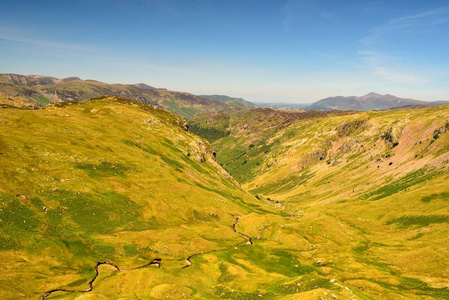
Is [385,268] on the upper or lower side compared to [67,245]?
lower

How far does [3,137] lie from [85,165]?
99.6 ft

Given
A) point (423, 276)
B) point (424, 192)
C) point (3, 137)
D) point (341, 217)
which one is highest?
point (3, 137)

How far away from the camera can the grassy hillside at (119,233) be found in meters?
61.5

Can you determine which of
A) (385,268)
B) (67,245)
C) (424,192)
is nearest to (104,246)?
(67,245)

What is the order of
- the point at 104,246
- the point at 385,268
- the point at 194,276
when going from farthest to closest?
1. the point at 385,268
2. the point at 104,246
3. the point at 194,276

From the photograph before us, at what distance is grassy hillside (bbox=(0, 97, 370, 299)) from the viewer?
6153cm

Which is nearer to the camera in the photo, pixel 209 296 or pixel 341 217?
pixel 209 296

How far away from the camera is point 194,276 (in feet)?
240

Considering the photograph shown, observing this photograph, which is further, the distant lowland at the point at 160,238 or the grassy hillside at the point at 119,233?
the distant lowland at the point at 160,238

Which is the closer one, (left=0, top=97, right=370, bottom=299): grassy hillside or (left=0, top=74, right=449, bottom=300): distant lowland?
(left=0, top=97, right=370, bottom=299): grassy hillside

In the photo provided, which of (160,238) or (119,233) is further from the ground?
(119,233)

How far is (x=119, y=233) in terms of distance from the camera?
88.6m

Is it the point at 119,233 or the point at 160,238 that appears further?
the point at 160,238

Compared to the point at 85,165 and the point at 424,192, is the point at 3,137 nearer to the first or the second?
the point at 85,165
